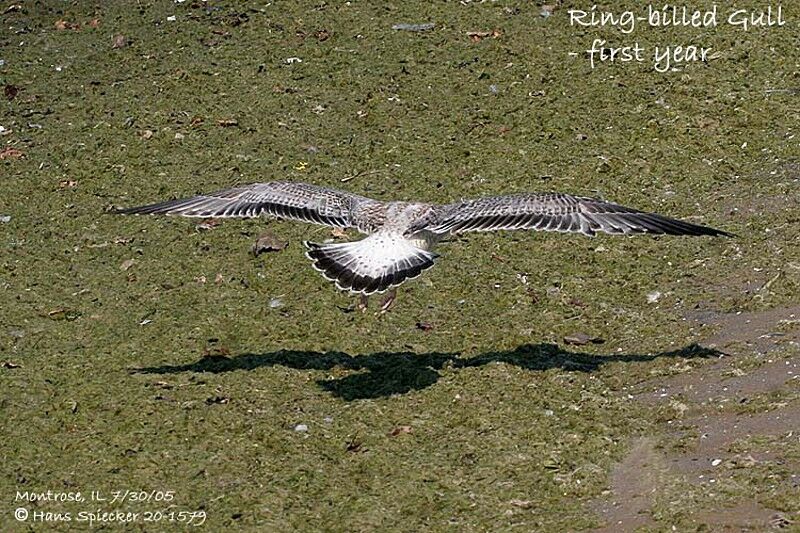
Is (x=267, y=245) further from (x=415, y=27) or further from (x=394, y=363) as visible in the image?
(x=415, y=27)

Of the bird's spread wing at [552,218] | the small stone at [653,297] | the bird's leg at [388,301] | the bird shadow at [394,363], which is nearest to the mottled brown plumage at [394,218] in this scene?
the bird's spread wing at [552,218]

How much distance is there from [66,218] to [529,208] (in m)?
4.25

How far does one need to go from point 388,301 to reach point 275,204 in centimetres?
102

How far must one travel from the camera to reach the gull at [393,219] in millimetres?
7656

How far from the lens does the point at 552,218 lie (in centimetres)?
809

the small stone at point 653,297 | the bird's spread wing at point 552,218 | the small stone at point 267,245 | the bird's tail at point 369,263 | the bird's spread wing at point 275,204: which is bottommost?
the small stone at point 267,245

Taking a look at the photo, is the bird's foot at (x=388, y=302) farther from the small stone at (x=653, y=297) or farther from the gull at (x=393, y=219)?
the small stone at (x=653, y=297)

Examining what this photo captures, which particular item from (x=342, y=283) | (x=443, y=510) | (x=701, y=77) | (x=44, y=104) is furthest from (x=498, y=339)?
(x=44, y=104)

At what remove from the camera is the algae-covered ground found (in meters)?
6.91

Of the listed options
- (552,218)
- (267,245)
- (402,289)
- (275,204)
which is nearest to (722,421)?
(552,218)

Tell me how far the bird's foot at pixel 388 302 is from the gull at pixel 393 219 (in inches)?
0.4

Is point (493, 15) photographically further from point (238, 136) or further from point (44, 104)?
point (44, 104)

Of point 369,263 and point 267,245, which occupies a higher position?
point 369,263

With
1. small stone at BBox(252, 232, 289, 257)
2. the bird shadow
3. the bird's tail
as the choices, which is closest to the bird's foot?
the bird shadow
